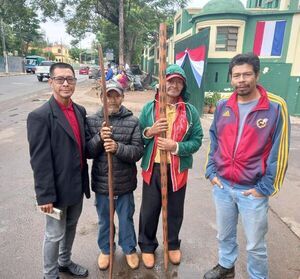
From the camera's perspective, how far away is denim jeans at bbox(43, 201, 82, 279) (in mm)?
2234

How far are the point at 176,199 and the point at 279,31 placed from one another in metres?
12.1

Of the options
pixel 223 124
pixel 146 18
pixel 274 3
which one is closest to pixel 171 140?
pixel 223 124

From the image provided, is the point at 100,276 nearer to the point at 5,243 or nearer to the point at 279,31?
the point at 5,243

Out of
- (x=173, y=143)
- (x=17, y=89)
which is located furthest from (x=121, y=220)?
(x=17, y=89)

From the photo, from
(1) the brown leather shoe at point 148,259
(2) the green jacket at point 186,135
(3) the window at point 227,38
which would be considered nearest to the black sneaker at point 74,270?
(1) the brown leather shoe at point 148,259

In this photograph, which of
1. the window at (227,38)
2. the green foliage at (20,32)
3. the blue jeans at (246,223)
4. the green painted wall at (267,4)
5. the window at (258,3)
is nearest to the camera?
the blue jeans at (246,223)

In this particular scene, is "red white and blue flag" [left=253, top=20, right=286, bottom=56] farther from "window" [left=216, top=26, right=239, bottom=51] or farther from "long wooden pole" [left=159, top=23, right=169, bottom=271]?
"long wooden pole" [left=159, top=23, right=169, bottom=271]

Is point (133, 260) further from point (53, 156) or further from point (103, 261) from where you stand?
point (53, 156)

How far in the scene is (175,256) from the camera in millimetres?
2865

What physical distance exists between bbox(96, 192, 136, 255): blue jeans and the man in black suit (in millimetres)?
272

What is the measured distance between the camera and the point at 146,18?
2266 centimetres

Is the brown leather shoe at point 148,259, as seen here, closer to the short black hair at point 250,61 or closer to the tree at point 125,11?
the short black hair at point 250,61

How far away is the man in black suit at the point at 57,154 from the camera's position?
203 cm

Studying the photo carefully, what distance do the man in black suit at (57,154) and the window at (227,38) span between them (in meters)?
13.3
